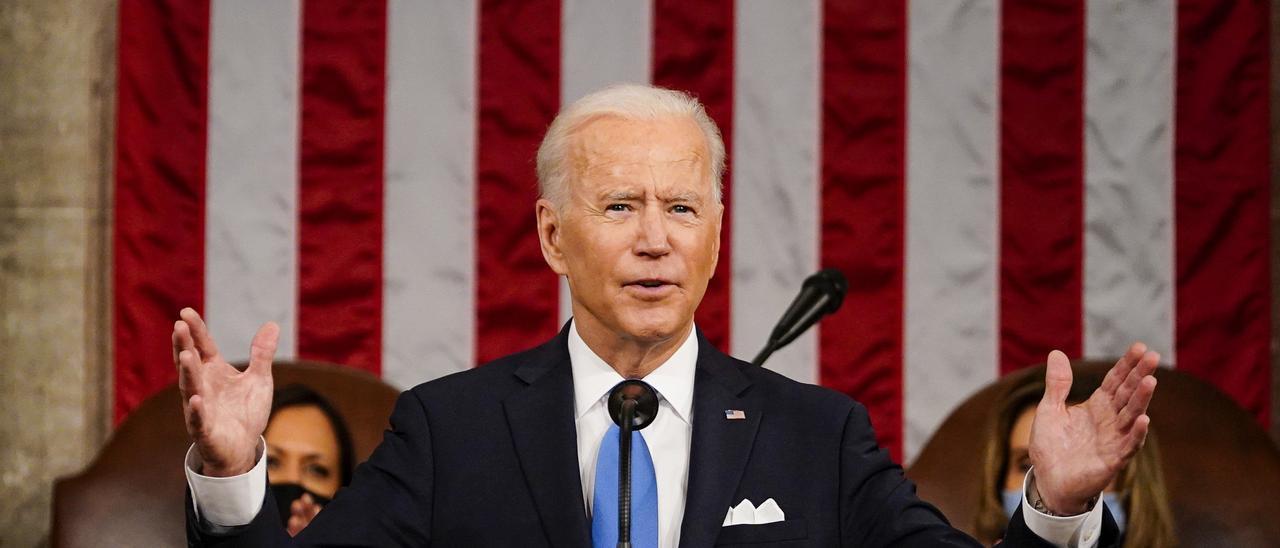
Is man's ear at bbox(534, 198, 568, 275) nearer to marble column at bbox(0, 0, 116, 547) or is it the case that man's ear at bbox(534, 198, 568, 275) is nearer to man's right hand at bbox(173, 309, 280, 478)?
man's right hand at bbox(173, 309, 280, 478)

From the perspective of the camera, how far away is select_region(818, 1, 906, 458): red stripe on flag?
407 centimetres

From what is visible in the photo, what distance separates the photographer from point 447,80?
403 cm

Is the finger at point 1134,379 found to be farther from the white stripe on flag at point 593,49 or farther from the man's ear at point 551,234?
the white stripe on flag at point 593,49

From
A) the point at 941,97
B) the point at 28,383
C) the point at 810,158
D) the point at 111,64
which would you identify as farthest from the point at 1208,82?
the point at 28,383

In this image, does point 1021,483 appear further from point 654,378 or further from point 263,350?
point 263,350

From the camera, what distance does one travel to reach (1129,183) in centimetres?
411

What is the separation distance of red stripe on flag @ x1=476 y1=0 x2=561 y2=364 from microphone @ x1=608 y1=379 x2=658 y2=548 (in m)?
2.35

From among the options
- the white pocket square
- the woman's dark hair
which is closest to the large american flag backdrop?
the woman's dark hair

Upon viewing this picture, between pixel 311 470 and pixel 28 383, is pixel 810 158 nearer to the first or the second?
pixel 311 470

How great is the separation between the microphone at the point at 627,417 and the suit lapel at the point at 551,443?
0.76 feet

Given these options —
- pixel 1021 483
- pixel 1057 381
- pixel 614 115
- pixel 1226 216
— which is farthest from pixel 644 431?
pixel 1226 216

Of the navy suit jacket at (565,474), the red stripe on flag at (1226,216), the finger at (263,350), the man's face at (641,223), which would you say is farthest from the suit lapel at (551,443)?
the red stripe on flag at (1226,216)

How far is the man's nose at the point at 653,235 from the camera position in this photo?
6.50 feet

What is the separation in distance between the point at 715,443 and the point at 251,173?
2.40 meters
